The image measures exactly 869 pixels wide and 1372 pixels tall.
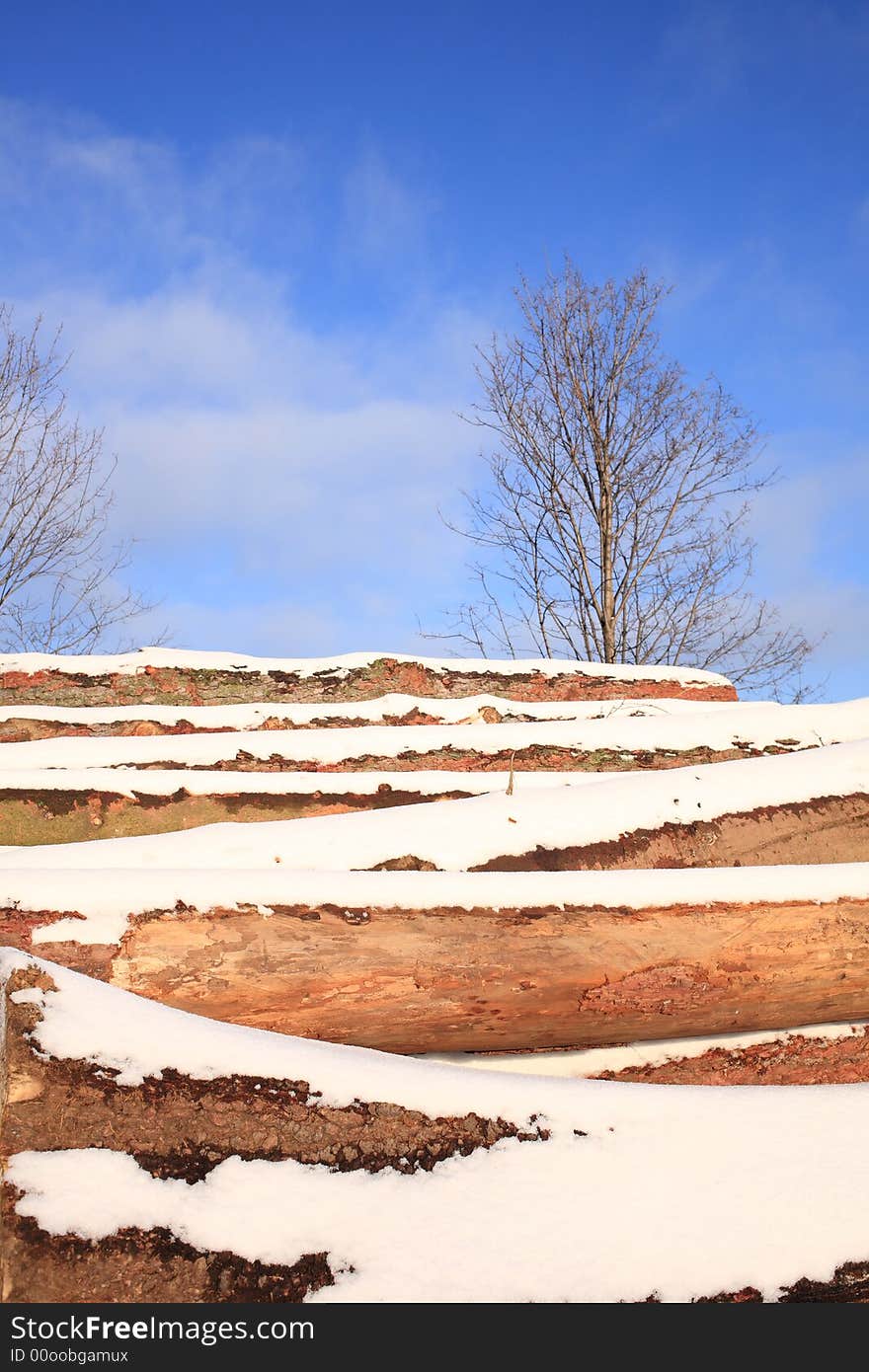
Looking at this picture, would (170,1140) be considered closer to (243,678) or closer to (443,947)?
(443,947)

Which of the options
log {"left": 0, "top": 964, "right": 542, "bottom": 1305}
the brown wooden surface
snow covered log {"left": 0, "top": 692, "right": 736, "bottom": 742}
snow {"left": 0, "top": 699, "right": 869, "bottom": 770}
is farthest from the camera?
snow covered log {"left": 0, "top": 692, "right": 736, "bottom": 742}

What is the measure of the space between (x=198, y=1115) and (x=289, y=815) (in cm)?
226

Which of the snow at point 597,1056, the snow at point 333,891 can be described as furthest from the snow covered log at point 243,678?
the snow at point 597,1056

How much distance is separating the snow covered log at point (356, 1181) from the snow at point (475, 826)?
3.00 ft

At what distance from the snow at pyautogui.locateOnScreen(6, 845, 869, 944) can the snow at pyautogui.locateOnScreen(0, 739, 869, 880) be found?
0.11m

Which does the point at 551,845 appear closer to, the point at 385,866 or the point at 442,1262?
the point at 385,866

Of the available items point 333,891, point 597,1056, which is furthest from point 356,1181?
point 597,1056

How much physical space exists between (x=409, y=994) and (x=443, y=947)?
0.56 ft

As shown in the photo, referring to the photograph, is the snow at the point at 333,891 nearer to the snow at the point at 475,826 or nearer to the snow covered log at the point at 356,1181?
the snow at the point at 475,826

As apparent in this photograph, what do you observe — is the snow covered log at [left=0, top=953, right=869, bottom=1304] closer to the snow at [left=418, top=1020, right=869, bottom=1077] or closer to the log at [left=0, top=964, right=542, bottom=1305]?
the log at [left=0, top=964, right=542, bottom=1305]

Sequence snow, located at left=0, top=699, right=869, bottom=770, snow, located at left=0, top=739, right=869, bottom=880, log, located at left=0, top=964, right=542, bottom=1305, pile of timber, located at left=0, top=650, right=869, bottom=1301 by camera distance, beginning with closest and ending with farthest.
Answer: log, located at left=0, top=964, right=542, bottom=1305, pile of timber, located at left=0, top=650, right=869, bottom=1301, snow, located at left=0, top=739, right=869, bottom=880, snow, located at left=0, top=699, right=869, bottom=770

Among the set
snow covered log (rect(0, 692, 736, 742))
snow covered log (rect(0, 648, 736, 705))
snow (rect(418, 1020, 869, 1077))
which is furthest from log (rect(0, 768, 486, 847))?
snow covered log (rect(0, 648, 736, 705))

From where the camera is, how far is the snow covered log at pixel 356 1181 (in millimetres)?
1884

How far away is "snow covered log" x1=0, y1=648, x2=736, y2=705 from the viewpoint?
6125mm
